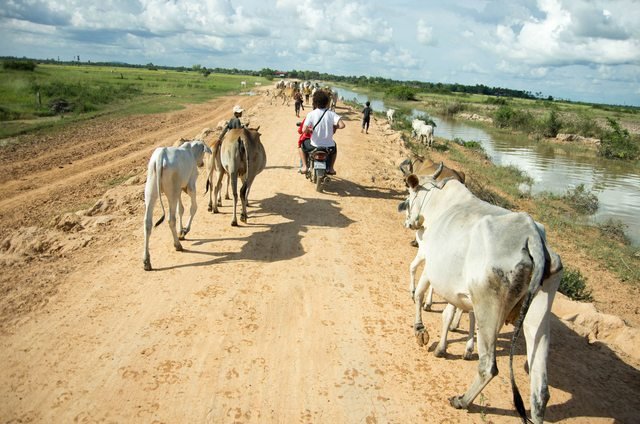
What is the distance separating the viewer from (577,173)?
24984 mm

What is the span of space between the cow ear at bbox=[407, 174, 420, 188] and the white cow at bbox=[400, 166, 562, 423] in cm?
111

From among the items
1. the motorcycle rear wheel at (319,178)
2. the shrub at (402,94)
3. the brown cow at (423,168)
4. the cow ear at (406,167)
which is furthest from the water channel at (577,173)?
the shrub at (402,94)

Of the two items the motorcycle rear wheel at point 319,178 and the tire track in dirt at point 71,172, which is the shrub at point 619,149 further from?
the motorcycle rear wheel at point 319,178

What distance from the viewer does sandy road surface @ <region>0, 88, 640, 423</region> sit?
12.6 ft

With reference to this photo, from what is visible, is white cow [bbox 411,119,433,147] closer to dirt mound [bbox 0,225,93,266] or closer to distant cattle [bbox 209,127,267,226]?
distant cattle [bbox 209,127,267,226]

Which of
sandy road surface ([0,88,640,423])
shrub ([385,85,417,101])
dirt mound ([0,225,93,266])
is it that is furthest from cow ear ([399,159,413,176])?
shrub ([385,85,417,101])

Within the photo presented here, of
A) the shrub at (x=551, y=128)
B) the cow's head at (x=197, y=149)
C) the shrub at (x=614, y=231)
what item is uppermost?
the shrub at (x=551, y=128)

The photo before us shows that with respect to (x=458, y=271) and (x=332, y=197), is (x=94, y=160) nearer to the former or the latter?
(x=332, y=197)

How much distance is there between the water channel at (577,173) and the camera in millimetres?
17297

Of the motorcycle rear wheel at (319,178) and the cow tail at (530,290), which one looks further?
the motorcycle rear wheel at (319,178)

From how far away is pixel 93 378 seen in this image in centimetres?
397

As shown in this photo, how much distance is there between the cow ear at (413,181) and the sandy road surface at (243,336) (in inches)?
62.1

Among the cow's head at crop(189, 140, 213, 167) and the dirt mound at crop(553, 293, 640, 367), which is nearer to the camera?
the dirt mound at crop(553, 293, 640, 367)

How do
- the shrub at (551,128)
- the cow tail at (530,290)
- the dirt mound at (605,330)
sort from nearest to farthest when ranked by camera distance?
the cow tail at (530,290) → the dirt mound at (605,330) → the shrub at (551,128)
